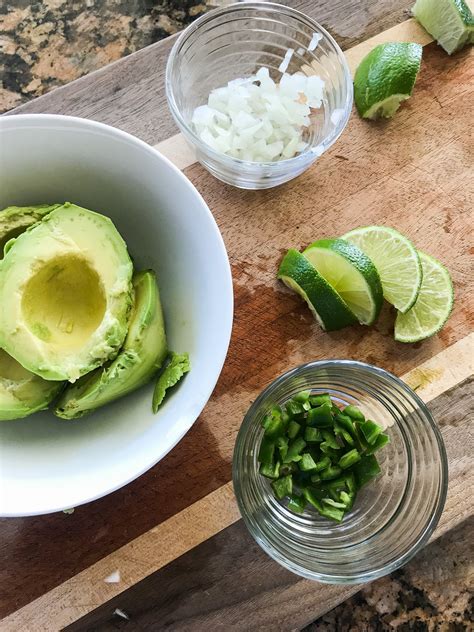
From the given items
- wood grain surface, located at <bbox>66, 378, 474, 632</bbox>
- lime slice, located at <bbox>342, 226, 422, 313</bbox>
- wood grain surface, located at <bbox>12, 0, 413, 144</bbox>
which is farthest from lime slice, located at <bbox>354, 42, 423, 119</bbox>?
wood grain surface, located at <bbox>66, 378, 474, 632</bbox>

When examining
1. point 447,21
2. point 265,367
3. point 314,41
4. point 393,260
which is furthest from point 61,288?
point 447,21

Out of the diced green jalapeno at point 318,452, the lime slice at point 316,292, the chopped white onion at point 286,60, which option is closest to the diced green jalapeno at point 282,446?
the diced green jalapeno at point 318,452

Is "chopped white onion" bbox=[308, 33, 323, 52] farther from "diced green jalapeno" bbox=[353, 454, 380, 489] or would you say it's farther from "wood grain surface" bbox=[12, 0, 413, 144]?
"diced green jalapeno" bbox=[353, 454, 380, 489]

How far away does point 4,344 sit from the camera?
1.01 metres

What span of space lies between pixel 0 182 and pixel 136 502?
63cm

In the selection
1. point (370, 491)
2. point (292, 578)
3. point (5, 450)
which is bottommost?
point (292, 578)

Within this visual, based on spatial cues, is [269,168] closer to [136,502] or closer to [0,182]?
[0,182]

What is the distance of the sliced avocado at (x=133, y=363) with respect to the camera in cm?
104

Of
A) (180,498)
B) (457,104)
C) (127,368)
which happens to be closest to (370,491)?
(180,498)

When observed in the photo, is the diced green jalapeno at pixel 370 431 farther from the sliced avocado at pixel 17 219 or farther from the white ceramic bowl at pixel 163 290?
the sliced avocado at pixel 17 219

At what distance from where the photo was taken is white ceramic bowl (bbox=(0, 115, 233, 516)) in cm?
106

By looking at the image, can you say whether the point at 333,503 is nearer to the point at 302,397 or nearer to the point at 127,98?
the point at 302,397

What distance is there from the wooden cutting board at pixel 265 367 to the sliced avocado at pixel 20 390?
12.2 inches

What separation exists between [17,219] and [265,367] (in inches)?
21.3
